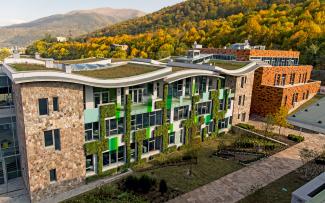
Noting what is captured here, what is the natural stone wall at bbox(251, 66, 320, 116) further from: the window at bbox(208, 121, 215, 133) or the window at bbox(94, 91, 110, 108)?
the window at bbox(94, 91, 110, 108)

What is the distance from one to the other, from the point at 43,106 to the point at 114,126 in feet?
24.8

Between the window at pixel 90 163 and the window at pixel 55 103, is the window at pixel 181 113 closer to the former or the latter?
the window at pixel 90 163

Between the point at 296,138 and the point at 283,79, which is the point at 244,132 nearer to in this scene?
the point at 296,138

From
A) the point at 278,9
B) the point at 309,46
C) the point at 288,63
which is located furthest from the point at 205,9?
the point at 288,63

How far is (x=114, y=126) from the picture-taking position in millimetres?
26250

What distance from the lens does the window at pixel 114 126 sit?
25734 millimetres

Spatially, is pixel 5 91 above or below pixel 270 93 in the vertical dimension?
above

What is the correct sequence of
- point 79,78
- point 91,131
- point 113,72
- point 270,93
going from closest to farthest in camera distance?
point 79,78, point 91,131, point 113,72, point 270,93

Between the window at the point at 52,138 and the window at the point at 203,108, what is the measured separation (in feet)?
61.8

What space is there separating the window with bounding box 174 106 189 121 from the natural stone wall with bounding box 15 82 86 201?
12.6 meters

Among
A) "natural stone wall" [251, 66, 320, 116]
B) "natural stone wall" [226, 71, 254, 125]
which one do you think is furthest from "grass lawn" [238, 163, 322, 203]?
"natural stone wall" [251, 66, 320, 116]

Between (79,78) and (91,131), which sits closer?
(79,78)

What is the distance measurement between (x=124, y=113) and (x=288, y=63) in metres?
46.9

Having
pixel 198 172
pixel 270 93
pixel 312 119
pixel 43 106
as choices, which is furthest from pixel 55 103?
pixel 270 93
